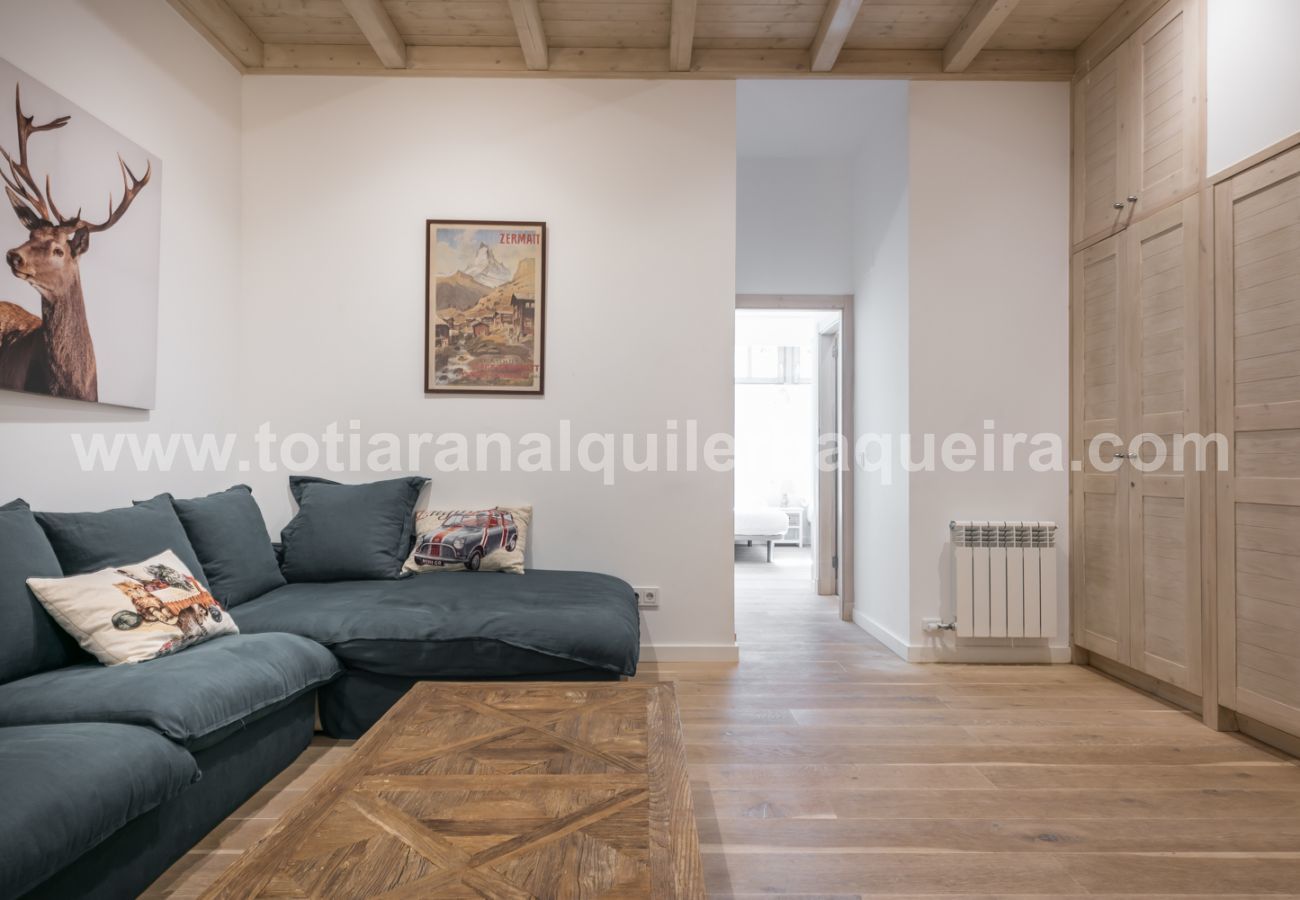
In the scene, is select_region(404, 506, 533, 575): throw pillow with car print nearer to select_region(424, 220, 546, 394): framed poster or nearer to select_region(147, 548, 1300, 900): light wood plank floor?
select_region(424, 220, 546, 394): framed poster

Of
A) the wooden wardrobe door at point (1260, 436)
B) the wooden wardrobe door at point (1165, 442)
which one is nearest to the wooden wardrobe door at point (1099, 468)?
the wooden wardrobe door at point (1165, 442)

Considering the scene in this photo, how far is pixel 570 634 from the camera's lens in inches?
109

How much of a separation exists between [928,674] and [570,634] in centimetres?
196

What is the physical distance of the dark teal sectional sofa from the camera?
1.53m

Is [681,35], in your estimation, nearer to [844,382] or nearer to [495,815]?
[844,382]

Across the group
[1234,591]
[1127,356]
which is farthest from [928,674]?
[1127,356]

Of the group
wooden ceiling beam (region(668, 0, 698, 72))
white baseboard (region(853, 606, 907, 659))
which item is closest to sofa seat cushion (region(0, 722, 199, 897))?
white baseboard (region(853, 606, 907, 659))

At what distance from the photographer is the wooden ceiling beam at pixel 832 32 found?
11.3 feet

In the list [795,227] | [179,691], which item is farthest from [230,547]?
[795,227]

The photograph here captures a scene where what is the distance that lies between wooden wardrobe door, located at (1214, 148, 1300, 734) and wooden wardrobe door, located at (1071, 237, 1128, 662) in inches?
24.4

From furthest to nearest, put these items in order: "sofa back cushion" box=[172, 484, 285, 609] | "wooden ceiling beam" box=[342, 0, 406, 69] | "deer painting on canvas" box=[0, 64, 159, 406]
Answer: "wooden ceiling beam" box=[342, 0, 406, 69], "sofa back cushion" box=[172, 484, 285, 609], "deer painting on canvas" box=[0, 64, 159, 406]

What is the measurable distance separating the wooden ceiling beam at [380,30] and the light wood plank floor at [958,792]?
3116 millimetres

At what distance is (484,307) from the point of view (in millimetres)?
3895

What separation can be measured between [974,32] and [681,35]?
1.39 meters
